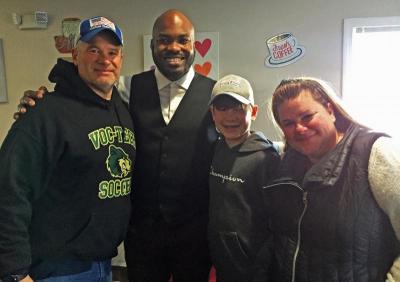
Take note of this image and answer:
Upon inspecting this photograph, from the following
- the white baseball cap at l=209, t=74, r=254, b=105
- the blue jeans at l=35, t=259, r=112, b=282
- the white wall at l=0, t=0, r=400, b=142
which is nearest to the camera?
the blue jeans at l=35, t=259, r=112, b=282

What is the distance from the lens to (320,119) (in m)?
1.07

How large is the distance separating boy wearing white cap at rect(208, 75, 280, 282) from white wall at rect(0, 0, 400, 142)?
1429 millimetres

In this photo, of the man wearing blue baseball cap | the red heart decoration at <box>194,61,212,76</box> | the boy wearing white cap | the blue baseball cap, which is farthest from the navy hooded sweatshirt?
the red heart decoration at <box>194,61,212,76</box>

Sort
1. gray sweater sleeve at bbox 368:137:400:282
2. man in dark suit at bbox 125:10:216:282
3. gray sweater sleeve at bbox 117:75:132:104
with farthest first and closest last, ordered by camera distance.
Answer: gray sweater sleeve at bbox 117:75:132:104
man in dark suit at bbox 125:10:216:282
gray sweater sleeve at bbox 368:137:400:282

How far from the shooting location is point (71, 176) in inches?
47.9

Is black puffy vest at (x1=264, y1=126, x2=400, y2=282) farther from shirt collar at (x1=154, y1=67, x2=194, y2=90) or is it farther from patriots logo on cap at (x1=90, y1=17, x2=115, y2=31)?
patriots logo on cap at (x1=90, y1=17, x2=115, y2=31)

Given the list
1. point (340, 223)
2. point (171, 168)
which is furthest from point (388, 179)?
point (171, 168)

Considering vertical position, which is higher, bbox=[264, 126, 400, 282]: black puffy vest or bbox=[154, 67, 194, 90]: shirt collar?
bbox=[154, 67, 194, 90]: shirt collar

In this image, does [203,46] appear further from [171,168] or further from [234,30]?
[171,168]

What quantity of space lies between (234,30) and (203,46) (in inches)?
10.5

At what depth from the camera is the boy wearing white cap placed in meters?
1.28

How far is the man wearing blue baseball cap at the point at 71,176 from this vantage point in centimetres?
110

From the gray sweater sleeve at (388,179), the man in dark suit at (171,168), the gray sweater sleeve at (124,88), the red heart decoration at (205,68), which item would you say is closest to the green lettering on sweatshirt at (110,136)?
the man in dark suit at (171,168)

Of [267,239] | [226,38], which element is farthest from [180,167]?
[226,38]
